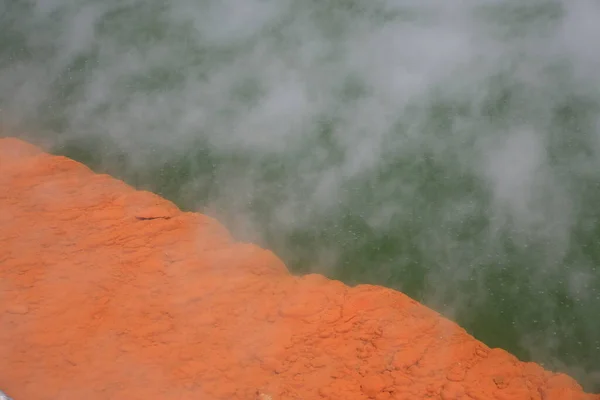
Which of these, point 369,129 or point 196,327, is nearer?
point 196,327

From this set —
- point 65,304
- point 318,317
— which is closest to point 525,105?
point 318,317

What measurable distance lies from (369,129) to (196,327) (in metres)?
2.26

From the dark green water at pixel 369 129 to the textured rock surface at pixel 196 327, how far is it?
26 cm

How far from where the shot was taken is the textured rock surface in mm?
3064

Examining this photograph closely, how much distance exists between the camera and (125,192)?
4258mm

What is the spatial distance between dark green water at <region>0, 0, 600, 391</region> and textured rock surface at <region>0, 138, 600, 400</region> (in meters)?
0.26

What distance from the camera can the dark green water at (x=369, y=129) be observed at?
3.66 m

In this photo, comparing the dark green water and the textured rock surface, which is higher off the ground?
the dark green water

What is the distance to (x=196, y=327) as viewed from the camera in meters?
3.35

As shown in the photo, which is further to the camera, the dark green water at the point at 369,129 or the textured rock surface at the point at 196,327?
the dark green water at the point at 369,129

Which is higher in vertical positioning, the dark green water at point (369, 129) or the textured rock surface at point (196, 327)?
the dark green water at point (369, 129)

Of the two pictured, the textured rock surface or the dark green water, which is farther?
the dark green water

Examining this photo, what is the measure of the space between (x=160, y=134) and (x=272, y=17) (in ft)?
Result: 6.12

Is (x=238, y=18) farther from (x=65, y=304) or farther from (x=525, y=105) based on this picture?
(x=65, y=304)
